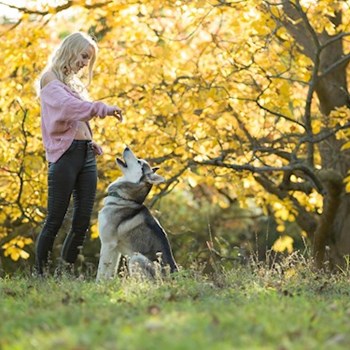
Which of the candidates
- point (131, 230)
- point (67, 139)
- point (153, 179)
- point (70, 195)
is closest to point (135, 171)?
point (153, 179)

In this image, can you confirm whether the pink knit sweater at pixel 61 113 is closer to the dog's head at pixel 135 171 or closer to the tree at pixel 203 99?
the dog's head at pixel 135 171

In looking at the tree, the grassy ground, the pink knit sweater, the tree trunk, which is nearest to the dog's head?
the pink knit sweater

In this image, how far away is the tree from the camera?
10398 mm

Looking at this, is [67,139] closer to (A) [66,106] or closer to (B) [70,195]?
(A) [66,106]

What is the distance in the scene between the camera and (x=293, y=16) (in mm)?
10734

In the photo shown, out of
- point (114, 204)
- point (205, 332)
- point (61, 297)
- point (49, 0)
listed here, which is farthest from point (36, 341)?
point (49, 0)

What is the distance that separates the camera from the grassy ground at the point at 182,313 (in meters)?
3.70

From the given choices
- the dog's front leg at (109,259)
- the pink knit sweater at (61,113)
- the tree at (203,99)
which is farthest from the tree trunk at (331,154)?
the pink knit sweater at (61,113)

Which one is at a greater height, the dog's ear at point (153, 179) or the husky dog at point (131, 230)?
the dog's ear at point (153, 179)

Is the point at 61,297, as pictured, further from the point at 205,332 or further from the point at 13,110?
the point at 13,110

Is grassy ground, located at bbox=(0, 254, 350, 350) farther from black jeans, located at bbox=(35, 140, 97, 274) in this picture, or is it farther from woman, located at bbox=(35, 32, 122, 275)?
woman, located at bbox=(35, 32, 122, 275)

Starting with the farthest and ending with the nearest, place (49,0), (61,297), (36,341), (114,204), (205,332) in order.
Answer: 1. (49,0)
2. (114,204)
3. (61,297)
4. (205,332)
5. (36,341)

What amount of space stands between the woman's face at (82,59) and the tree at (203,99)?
315 centimetres

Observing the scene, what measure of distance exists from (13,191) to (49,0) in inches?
110
